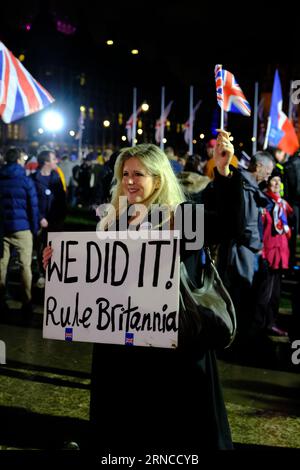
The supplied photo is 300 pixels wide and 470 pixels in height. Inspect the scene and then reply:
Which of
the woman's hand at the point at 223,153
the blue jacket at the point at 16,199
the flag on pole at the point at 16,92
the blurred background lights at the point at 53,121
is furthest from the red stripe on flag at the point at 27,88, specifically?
the blurred background lights at the point at 53,121

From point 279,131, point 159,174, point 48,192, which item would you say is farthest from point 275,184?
point 279,131

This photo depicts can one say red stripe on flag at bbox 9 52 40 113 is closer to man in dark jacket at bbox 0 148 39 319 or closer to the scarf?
man in dark jacket at bbox 0 148 39 319

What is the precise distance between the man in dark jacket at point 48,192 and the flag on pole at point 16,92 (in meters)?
4.06

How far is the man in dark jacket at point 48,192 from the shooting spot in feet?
33.2

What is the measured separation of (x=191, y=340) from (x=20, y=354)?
4.01m

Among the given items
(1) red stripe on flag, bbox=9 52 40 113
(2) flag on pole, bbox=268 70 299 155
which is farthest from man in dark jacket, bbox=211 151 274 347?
(2) flag on pole, bbox=268 70 299 155

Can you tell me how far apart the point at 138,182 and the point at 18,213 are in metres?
5.40

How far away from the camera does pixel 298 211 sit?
13242 mm

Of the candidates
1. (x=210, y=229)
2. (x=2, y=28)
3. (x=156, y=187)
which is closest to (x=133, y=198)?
(x=156, y=187)

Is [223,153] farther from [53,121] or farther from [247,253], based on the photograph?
[53,121]

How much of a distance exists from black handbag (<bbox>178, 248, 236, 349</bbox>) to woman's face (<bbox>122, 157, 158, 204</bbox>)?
403 millimetres

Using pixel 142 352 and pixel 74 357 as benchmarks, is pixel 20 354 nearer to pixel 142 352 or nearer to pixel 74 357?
pixel 74 357

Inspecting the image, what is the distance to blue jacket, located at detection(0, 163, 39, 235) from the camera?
27.8 ft
